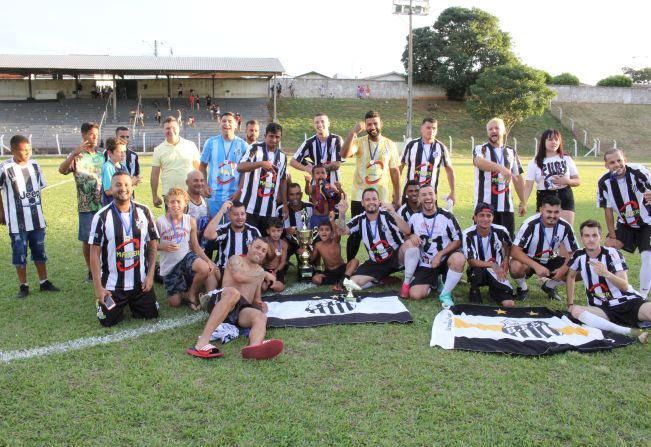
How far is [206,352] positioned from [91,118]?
38948 millimetres

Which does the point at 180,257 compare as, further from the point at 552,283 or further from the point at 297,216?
the point at 552,283

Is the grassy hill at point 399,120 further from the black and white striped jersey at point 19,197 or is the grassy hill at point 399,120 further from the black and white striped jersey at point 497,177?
the black and white striped jersey at point 19,197

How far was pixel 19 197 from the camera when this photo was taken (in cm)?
568

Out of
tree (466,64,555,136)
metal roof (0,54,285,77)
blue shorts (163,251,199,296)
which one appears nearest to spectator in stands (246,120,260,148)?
blue shorts (163,251,199,296)

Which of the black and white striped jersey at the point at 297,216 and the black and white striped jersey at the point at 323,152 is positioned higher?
the black and white striped jersey at the point at 323,152

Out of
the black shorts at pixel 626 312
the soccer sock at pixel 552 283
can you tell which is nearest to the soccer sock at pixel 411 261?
the soccer sock at pixel 552 283

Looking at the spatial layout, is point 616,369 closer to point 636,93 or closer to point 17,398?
point 17,398

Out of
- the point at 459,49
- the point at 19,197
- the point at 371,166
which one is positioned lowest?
the point at 19,197

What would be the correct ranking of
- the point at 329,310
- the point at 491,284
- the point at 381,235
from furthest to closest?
the point at 381,235 < the point at 491,284 < the point at 329,310

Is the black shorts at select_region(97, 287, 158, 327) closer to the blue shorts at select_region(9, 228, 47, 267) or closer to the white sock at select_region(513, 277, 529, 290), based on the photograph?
the blue shorts at select_region(9, 228, 47, 267)

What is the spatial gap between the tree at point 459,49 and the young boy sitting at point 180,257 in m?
45.9

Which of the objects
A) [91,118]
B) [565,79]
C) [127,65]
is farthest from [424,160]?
[565,79]

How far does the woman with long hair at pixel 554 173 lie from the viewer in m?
6.14

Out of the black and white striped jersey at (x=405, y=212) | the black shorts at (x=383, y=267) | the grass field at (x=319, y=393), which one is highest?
the black and white striped jersey at (x=405, y=212)
